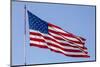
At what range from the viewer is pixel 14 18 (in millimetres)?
2387

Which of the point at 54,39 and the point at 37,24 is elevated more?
the point at 37,24

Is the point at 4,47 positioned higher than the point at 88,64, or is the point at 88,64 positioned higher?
the point at 4,47

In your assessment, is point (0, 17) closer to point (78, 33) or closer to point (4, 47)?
point (4, 47)

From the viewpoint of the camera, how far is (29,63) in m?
2.46

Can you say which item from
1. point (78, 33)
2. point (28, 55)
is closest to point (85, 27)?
point (78, 33)

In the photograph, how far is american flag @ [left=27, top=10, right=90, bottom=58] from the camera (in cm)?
248

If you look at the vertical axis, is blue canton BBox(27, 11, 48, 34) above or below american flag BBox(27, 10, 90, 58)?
above

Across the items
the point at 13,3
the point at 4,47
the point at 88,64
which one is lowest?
the point at 88,64

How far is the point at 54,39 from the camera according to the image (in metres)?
2.58

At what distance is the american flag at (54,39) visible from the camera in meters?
2.48

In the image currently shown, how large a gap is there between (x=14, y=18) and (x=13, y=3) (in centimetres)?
17

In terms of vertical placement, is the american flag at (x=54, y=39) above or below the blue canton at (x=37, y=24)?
below

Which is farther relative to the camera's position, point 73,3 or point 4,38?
point 73,3

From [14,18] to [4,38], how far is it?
0.82ft
